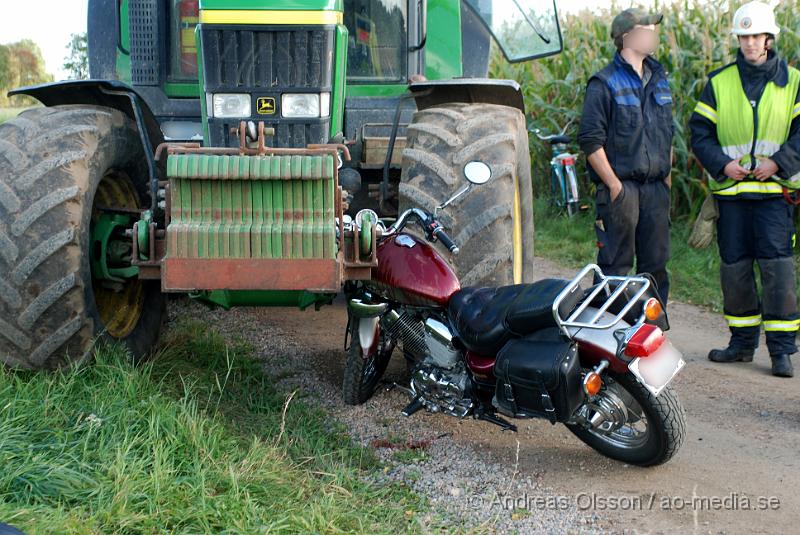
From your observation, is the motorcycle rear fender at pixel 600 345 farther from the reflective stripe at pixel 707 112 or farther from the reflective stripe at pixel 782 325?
the reflective stripe at pixel 707 112

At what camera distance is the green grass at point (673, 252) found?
773cm

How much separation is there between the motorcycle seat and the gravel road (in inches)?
19.7

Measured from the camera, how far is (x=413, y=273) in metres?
4.20

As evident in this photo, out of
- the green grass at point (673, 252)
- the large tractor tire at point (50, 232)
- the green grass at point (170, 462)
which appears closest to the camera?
the green grass at point (170, 462)

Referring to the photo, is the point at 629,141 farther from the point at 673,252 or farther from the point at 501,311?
the point at 673,252

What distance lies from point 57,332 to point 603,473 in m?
2.37

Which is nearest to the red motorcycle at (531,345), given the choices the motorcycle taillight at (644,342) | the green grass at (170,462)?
the motorcycle taillight at (644,342)

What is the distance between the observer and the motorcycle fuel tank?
164 inches

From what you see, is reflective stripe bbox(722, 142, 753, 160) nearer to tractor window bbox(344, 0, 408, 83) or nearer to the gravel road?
the gravel road

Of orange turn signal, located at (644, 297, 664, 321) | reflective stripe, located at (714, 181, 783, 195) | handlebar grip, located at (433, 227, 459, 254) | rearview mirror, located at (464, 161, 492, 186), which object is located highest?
rearview mirror, located at (464, 161, 492, 186)

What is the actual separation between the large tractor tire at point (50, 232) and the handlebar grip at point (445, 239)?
5.05 feet

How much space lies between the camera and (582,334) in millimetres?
3643

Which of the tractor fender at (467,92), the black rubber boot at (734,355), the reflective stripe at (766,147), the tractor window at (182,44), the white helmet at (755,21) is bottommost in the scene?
the black rubber boot at (734,355)

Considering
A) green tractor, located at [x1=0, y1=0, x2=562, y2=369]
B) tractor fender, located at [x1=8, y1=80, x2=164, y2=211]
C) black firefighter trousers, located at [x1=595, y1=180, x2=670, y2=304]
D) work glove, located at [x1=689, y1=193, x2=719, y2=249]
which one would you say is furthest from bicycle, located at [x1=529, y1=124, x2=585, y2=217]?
tractor fender, located at [x1=8, y1=80, x2=164, y2=211]
